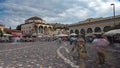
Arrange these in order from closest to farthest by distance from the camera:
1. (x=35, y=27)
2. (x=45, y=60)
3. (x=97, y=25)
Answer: (x=45, y=60)
(x=97, y=25)
(x=35, y=27)

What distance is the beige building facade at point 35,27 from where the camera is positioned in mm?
112600

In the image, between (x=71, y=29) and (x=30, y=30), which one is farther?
(x=30, y=30)

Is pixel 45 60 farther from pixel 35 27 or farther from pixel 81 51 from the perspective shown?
pixel 35 27

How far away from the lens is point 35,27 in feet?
375

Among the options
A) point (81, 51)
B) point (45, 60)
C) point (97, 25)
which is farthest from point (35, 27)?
point (81, 51)

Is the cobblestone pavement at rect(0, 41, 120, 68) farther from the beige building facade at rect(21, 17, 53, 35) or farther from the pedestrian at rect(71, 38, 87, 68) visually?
the beige building facade at rect(21, 17, 53, 35)

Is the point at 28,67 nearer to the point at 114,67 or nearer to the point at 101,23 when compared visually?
the point at 114,67

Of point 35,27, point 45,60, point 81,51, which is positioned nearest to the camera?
point 81,51

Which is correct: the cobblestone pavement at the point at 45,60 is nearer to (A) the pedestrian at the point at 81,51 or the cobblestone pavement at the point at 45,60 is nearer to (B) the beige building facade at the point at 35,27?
(A) the pedestrian at the point at 81,51

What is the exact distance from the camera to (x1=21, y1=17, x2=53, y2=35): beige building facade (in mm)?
112600

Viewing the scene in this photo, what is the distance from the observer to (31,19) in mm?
122750

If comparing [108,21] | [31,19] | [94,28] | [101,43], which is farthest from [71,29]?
[101,43]

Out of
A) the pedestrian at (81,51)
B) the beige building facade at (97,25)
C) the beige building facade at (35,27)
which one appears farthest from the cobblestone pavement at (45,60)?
the beige building facade at (35,27)

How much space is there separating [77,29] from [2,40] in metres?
34.1
